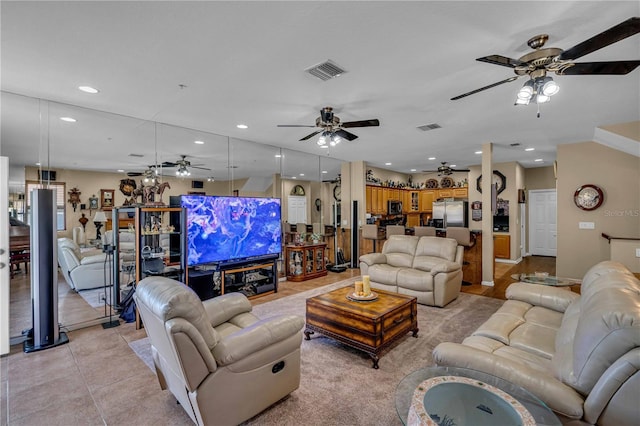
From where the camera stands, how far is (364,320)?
2.72 meters

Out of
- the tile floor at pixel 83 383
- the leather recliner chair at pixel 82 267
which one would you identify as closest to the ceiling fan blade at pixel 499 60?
the tile floor at pixel 83 383

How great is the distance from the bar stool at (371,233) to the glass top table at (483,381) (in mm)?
5177

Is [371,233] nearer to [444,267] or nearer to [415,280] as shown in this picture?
[415,280]

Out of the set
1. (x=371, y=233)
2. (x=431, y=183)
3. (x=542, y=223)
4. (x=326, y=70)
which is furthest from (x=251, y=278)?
(x=542, y=223)

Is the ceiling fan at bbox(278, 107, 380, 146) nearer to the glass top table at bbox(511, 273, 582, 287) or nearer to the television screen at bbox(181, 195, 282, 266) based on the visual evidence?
the television screen at bbox(181, 195, 282, 266)

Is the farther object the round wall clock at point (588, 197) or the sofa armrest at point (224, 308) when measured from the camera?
the round wall clock at point (588, 197)

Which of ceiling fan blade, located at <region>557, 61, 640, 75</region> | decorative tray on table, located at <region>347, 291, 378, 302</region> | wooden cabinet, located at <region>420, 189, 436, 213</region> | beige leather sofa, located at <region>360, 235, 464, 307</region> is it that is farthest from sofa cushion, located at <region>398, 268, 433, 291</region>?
wooden cabinet, located at <region>420, 189, 436, 213</region>

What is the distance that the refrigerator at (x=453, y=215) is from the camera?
27.2 feet

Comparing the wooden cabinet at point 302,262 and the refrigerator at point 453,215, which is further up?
the refrigerator at point 453,215

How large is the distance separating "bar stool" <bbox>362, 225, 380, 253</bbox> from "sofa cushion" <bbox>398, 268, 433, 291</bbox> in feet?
7.28

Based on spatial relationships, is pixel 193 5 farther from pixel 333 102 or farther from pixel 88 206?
pixel 88 206

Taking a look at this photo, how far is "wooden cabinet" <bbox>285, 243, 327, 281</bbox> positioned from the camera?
6.04 m

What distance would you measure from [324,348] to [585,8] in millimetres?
3438

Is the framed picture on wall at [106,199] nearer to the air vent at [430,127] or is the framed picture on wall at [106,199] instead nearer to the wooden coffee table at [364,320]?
the wooden coffee table at [364,320]
